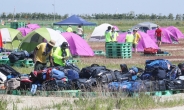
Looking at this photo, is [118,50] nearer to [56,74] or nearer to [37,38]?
[37,38]

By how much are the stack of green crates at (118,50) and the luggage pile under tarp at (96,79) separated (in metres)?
12.3

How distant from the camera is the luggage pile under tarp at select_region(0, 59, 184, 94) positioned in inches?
617

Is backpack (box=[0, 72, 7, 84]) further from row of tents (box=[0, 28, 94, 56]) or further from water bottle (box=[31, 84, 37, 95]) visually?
row of tents (box=[0, 28, 94, 56])

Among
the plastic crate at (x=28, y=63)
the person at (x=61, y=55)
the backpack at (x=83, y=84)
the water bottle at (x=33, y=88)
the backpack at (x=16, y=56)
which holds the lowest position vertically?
the plastic crate at (x=28, y=63)

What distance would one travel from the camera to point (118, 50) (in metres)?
30.0

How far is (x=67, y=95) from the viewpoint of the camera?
1517 cm

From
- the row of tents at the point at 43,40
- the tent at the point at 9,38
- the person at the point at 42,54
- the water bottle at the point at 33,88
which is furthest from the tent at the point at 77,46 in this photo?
the water bottle at the point at 33,88

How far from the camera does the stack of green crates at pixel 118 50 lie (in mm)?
29883

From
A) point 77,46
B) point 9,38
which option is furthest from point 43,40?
point 9,38

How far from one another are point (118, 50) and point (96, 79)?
550 inches

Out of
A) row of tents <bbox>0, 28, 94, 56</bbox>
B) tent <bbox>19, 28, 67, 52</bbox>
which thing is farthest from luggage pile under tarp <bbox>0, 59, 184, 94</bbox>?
tent <bbox>19, 28, 67, 52</bbox>

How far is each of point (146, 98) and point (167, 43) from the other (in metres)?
34.8

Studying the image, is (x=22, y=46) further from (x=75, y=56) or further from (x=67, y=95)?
(x=67, y=95)

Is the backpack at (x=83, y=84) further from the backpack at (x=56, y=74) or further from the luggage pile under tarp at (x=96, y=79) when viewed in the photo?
the backpack at (x=56, y=74)
